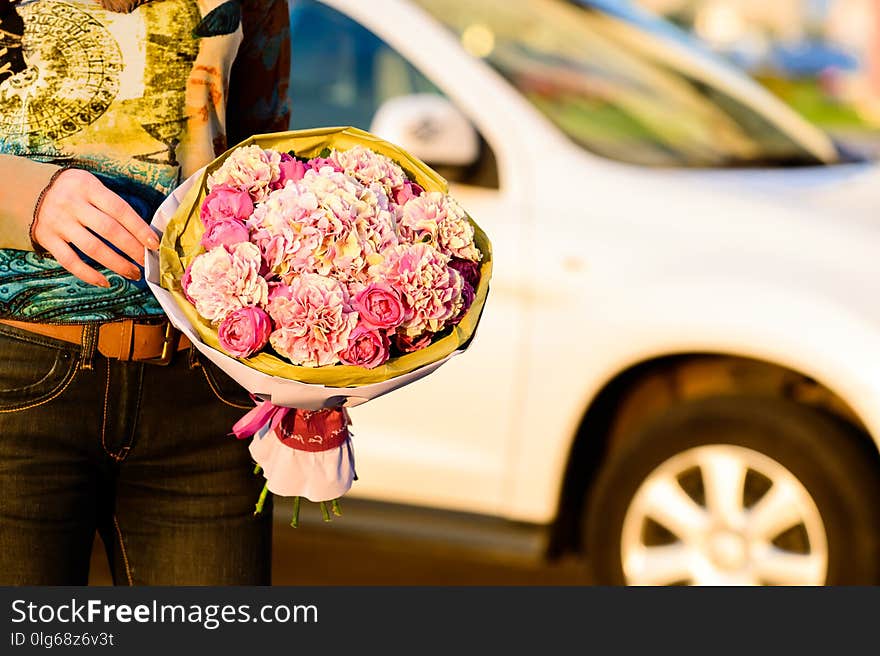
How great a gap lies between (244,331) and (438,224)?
29cm

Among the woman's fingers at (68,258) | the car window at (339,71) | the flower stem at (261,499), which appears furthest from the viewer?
the car window at (339,71)

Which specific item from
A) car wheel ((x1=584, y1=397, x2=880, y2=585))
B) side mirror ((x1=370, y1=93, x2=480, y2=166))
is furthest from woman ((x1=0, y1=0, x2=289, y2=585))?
car wheel ((x1=584, y1=397, x2=880, y2=585))

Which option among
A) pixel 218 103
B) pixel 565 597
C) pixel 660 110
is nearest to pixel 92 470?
pixel 218 103

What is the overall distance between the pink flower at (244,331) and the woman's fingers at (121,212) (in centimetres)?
16

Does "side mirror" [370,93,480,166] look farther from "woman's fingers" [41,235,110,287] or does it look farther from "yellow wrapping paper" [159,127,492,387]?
"woman's fingers" [41,235,110,287]

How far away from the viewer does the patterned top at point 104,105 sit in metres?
1.89

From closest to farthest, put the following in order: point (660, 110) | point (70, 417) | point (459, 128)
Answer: point (70, 417), point (459, 128), point (660, 110)

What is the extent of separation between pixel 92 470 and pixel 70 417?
9cm

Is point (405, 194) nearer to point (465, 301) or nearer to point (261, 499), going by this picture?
point (465, 301)

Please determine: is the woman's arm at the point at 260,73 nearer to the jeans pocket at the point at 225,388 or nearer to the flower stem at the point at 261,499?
the jeans pocket at the point at 225,388

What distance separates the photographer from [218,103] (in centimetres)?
200

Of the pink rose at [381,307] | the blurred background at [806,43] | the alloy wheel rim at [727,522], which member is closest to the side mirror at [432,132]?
the alloy wheel rim at [727,522]

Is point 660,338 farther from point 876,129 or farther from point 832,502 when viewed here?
point 876,129

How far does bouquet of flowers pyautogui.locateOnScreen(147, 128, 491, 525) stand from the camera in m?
1.71
